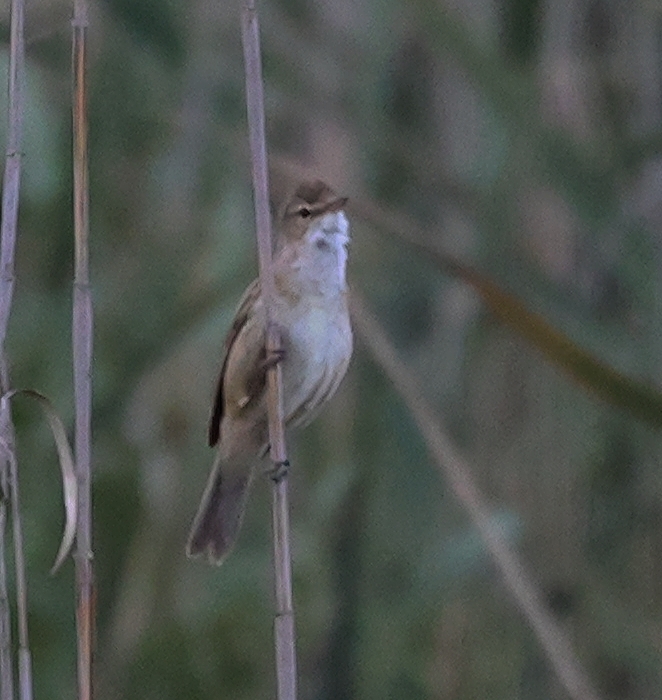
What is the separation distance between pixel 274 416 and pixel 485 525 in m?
0.54

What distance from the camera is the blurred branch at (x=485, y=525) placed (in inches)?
79.8

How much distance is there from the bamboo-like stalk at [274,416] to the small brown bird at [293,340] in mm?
294

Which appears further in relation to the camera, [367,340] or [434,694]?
[434,694]

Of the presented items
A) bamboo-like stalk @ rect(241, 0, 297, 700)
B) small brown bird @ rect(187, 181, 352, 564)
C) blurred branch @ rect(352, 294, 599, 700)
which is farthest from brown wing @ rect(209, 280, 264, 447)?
bamboo-like stalk @ rect(241, 0, 297, 700)

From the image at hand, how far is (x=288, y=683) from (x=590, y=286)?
1.15 metres

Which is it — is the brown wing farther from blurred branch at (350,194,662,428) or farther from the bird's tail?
blurred branch at (350,194,662,428)

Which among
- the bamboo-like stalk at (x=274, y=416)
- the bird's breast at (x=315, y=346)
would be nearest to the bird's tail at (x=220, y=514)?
the bird's breast at (x=315, y=346)

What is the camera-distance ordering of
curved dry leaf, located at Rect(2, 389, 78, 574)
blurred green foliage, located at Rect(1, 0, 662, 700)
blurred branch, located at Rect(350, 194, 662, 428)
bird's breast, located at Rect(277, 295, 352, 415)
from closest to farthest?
curved dry leaf, located at Rect(2, 389, 78, 574)
blurred branch, located at Rect(350, 194, 662, 428)
bird's breast, located at Rect(277, 295, 352, 415)
blurred green foliage, located at Rect(1, 0, 662, 700)

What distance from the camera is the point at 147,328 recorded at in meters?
2.29

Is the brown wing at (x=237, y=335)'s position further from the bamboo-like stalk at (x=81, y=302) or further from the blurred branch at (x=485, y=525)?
the bamboo-like stalk at (x=81, y=302)

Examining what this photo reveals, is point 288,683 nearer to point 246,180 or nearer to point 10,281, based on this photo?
point 10,281

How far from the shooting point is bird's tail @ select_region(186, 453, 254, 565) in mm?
2053

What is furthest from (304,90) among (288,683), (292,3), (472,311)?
(288,683)

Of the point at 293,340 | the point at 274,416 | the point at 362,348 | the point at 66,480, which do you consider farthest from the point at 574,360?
the point at 362,348
